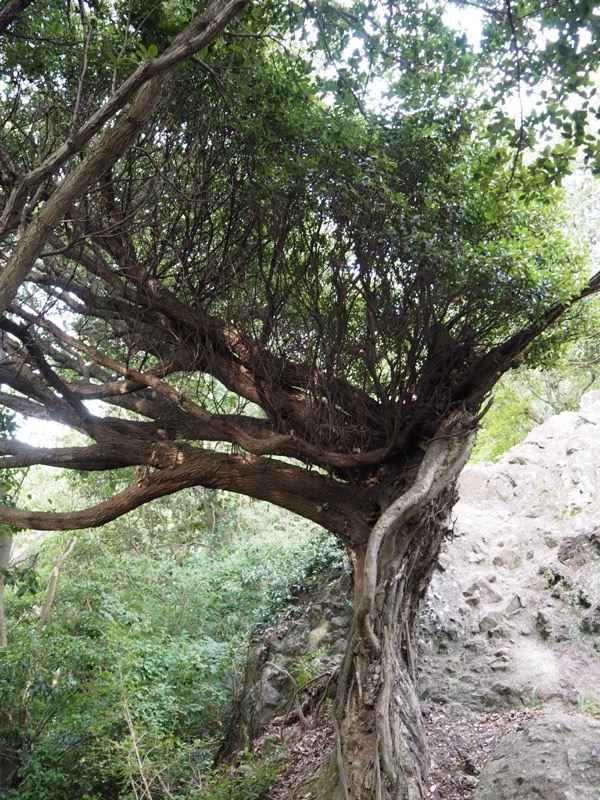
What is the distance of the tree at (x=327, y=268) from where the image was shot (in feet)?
14.2

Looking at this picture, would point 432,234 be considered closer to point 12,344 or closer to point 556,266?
point 556,266

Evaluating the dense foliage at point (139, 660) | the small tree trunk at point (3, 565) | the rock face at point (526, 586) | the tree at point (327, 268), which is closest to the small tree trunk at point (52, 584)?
the dense foliage at point (139, 660)

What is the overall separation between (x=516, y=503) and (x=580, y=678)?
10.8 feet

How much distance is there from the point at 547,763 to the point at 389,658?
1.27m

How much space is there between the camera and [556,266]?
515cm

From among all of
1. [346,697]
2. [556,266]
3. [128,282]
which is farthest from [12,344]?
[556,266]

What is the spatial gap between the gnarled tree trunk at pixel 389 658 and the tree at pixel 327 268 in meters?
0.02

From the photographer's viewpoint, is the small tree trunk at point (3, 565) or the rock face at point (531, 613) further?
the small tree trunk at point (3, 565)

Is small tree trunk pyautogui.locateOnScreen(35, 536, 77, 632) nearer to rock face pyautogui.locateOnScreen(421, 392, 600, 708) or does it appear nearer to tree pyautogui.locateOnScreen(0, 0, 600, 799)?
tree pyautogui.locateOnScreen(0, 0, 600, 799)

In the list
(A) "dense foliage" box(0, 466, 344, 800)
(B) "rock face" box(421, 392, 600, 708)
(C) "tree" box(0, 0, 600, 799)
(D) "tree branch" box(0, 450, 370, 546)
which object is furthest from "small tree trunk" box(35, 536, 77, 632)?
(B) "rock face" box(421, 392, 600, 708)

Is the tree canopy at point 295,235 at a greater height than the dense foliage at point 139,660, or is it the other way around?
the tree canopy at point 295,235

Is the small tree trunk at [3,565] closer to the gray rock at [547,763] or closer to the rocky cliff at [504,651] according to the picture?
the rocky cliff at [504,651]

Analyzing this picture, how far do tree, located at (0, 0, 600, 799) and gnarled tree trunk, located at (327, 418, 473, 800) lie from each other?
0.02m

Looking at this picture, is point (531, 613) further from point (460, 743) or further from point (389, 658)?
point (389, 658)
